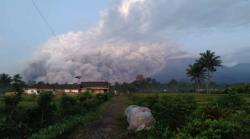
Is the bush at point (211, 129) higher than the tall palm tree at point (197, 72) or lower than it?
lower

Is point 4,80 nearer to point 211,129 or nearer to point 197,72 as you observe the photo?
point 197,72

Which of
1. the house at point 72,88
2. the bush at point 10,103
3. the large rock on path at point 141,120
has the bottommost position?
the large rock on path at point 141,120

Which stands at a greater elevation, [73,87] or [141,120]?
[73,87]

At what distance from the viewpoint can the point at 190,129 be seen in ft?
39.9

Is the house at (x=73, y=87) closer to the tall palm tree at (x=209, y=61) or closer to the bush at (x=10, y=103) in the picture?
the tall palm tree at (x=209, y=61)

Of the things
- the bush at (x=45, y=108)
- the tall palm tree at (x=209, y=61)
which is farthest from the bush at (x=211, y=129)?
the tall palm tree at (x=209, y=61)

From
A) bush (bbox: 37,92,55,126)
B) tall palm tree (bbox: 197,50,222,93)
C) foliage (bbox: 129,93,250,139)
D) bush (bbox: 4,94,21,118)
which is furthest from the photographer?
tall palm tree (bbox: 197,50,222,93)

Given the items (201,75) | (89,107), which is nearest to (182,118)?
(89,107)

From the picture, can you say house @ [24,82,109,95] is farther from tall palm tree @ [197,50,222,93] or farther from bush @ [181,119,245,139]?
bush @ [181,119,245,139]

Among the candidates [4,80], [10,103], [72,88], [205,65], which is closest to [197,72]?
[205,65]

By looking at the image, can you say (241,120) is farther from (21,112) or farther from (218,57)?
(218,57)

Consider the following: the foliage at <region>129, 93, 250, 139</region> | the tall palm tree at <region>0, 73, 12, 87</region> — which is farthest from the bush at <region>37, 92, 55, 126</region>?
the tall palm tree at <region>0, 73, 12, 87</region>

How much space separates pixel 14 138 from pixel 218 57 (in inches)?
3199

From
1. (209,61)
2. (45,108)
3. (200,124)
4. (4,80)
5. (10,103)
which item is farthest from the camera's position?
(4,80)
